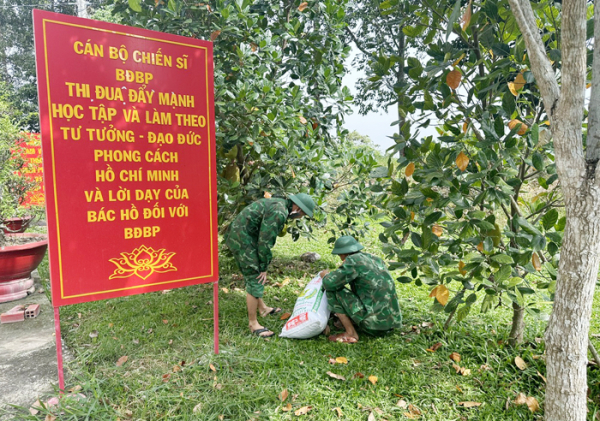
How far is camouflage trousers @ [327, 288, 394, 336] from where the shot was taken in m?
3.38

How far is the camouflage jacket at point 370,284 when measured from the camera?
3355mm

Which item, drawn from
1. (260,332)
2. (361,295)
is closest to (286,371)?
(260,332)

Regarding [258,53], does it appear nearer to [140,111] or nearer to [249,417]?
[140,111]

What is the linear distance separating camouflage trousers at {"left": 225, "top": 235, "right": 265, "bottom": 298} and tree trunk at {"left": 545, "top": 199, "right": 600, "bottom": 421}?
2324 mm

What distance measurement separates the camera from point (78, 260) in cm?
271

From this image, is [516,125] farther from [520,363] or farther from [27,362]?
[27,362]

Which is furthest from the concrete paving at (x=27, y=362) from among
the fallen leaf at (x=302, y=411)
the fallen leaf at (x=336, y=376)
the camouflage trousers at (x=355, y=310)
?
the camouflage trousers at (x=355, y=310)

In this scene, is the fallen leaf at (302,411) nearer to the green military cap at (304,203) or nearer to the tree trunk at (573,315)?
the tree trunk at (573,315)

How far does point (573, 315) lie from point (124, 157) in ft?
9.63

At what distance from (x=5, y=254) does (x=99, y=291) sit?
8.84ft

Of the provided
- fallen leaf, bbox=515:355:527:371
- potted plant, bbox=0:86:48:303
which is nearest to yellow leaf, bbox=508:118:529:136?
fallen leaf, bbox=515:355:527:371

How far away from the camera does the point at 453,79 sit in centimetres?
252

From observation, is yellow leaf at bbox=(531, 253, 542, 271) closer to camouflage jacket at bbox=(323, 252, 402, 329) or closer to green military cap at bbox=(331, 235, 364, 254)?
camouflage jacket at bbox=(323, 252, 402, 329)

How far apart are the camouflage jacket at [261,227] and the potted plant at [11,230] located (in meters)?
2.85
